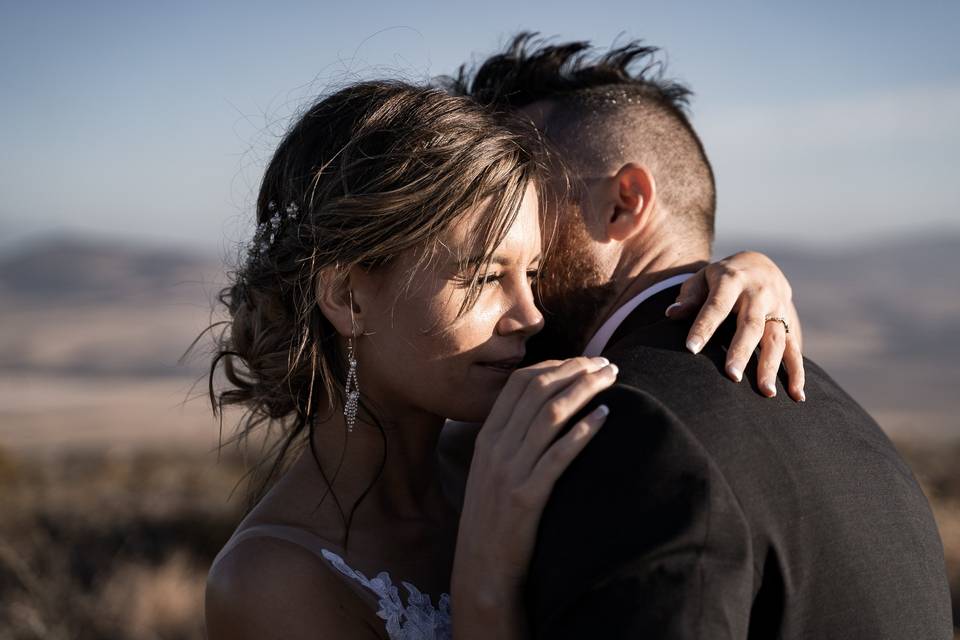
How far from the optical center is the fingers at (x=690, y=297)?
2.62 meters

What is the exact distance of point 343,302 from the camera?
3.01 metres

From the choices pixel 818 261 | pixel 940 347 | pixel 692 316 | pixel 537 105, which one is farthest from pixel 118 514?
pixel 818 261

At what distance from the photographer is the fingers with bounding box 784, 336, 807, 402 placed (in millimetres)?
2363

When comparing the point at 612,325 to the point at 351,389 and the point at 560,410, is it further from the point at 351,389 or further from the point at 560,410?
the point at 351,389

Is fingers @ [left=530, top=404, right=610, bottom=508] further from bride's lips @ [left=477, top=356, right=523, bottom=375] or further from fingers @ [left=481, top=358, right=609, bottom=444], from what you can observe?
bride's lips @ [left=477, top=356, right=523, bottom=375]

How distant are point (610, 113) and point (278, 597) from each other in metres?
2.06

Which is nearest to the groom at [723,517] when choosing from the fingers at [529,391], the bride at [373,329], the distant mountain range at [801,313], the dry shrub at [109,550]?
the fingers at [529,391]

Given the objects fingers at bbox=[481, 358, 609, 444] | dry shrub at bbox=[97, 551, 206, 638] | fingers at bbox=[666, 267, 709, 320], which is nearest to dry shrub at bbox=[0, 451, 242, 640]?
dry shrub at bbox=[97, 551, 206, 638]

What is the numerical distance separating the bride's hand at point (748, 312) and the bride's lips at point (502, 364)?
0.54 metres

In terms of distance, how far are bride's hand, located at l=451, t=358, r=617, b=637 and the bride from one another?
574 mm

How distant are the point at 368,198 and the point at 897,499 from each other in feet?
5.07

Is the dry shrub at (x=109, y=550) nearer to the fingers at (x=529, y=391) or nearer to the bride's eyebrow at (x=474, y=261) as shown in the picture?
the bride's eyebrow at (x=474, y=261)

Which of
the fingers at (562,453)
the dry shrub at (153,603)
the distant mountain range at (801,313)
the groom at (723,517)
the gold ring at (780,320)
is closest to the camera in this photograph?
the groom at (723,517)

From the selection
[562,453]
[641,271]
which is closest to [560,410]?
[562,453]
